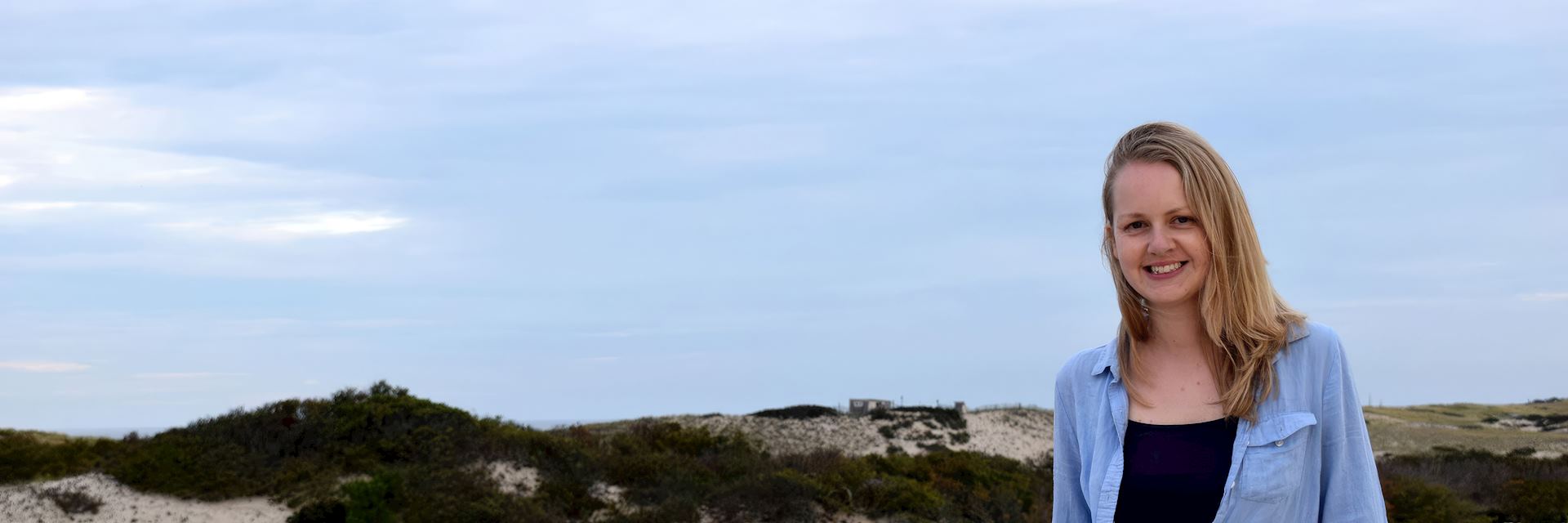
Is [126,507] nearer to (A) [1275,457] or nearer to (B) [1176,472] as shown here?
(B) [1176,472]

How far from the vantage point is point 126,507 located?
13172mm

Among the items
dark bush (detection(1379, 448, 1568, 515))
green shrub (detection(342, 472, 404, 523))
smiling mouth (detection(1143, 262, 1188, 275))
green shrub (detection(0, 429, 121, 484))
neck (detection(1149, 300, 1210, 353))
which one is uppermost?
green shrub (detection(0, 429, 121, 484))

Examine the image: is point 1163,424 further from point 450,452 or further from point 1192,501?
point 450,452

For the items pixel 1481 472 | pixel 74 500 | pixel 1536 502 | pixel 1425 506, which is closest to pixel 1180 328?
pixel 1425 506

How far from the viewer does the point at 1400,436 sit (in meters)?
29.9

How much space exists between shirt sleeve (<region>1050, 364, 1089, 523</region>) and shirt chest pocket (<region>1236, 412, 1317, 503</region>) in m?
0.42

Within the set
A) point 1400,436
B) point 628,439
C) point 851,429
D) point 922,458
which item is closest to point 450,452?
point 628,439

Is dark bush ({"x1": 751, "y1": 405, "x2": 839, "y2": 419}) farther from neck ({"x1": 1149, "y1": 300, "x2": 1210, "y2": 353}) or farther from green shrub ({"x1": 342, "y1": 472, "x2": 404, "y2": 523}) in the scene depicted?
neck ({"x1": 1149, "y1": 300, "x2": 1210, "y2": 353})

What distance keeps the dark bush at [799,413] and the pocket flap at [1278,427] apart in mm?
26114

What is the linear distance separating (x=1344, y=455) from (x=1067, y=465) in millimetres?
571

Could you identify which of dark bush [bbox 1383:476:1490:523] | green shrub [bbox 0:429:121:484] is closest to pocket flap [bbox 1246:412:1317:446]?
dark bush [bbox 1383:476:1490:523]

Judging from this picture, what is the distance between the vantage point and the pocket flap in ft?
6.58

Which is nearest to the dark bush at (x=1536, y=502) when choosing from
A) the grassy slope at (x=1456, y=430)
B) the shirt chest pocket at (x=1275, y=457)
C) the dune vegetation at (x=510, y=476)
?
the dune vegetation at (x=510, y=476)

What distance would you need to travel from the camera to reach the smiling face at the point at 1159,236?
2.10m
